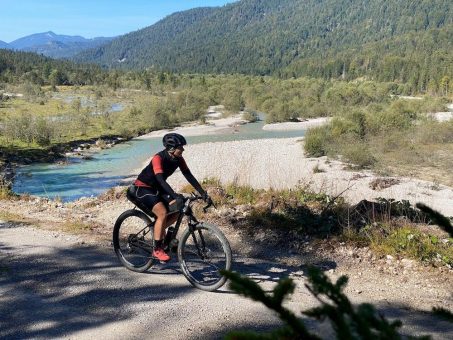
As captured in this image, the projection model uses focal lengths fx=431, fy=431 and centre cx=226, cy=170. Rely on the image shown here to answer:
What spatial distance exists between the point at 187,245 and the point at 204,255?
31 centimetres

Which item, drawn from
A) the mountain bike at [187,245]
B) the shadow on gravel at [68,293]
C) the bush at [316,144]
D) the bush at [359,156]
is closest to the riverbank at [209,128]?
the bush at [316,144]

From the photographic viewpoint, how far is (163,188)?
6.18m

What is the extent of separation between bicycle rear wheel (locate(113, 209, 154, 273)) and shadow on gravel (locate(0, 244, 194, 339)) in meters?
0.18

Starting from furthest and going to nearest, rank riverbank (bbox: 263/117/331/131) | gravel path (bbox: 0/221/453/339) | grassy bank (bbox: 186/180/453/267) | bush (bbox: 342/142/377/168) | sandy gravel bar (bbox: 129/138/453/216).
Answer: riverbank (bbox: 263/117/331/131) < bush (bbox: 342/142/377/168) < sandy gravel bar (bbox: 129/138/453/216) < grassy bank (bbox: 186/180/453/267) < gravel path (bbox: 0/221/453/339)

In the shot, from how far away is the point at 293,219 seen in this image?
29.6ft

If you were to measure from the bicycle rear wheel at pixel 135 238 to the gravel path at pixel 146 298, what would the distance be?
183 millimetres

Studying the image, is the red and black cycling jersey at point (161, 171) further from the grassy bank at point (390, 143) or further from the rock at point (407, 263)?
the grassy bank at point (390, 143)

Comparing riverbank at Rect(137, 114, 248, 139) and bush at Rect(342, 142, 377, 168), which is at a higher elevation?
riverbank at Rect(137, 114, 248, 139)

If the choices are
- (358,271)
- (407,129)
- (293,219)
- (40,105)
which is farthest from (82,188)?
(40,105)

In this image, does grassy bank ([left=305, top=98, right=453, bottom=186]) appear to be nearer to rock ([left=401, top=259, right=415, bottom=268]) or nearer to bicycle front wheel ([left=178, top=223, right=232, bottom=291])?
rock ([left=401, top=259, right=415, bottom=268])

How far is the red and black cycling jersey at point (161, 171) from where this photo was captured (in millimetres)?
6121

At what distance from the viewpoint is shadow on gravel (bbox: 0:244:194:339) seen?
203 inches

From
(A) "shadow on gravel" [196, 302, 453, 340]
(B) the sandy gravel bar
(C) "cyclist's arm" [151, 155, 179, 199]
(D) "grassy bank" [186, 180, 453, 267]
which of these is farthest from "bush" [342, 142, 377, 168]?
(C) "cyclist's arm" [151, 155, 179, 199]

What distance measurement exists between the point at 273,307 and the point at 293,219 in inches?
300
